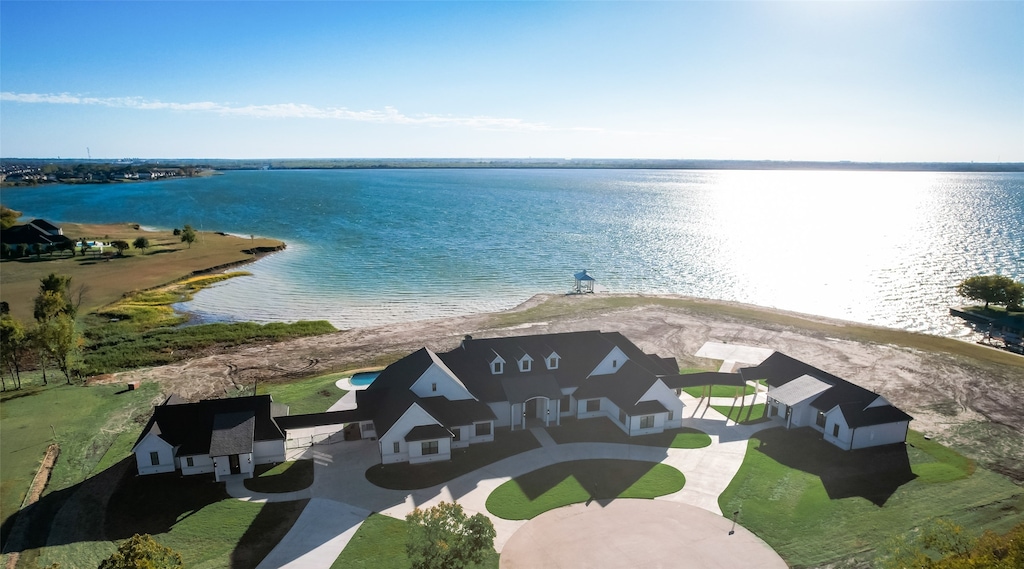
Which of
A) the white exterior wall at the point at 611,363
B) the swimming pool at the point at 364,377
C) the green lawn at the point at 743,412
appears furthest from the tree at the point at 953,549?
the swimming pool at the point at 364,377

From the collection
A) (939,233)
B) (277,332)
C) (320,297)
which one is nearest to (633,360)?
(277,332)

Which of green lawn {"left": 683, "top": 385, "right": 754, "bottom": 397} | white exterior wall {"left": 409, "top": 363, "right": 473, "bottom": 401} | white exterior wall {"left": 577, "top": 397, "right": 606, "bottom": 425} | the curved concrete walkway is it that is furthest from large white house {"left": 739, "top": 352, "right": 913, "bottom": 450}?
white exterior wall {"left": 409, "top": 363, "right": 473, "bottom": 401}

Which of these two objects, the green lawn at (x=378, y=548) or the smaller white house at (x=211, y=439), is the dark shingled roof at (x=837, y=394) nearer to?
the green lawn at (x=378, y=548)

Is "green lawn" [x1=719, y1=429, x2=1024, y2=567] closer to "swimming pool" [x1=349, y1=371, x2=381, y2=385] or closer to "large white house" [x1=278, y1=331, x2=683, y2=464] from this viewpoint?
"large white house" [x1=278, y1=331, x2=683, y2=464]

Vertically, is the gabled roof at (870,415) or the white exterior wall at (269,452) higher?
the gabled roof at (870,415)

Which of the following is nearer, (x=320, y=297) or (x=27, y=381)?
(x=27, y=381)

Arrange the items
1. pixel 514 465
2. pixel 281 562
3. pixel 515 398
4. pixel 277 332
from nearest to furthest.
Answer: pixel 281 562 < pixel 514 465 < pixel 515 398 < pixel 277 332

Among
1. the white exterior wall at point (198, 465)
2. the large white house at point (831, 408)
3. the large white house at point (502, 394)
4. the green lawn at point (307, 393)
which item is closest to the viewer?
the white exterior wall at point (198, 465)

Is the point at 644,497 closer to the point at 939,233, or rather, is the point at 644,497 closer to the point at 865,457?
the point at 865,457

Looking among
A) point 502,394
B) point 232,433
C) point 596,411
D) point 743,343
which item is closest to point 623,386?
point 596,411
